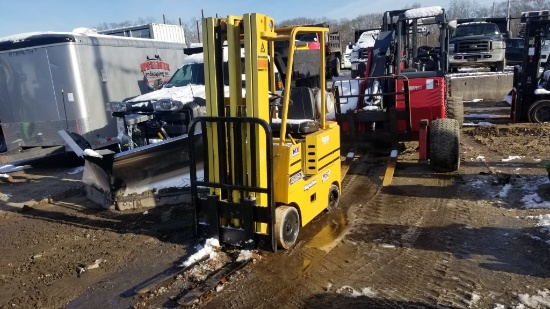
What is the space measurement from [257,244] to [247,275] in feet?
1.51

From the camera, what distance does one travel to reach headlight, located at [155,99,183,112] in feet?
27.3

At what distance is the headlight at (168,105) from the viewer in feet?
27.3

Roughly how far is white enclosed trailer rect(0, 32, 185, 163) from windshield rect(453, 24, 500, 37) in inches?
614

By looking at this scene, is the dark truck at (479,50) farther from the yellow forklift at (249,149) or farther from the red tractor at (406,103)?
the yellow forklift at (249,149)

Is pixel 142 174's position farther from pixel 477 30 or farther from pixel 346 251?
pixel 477 30

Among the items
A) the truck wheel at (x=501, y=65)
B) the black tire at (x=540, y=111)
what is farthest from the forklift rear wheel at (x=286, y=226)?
the truck wheel at (x=501, y=65)

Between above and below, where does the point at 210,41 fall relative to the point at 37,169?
above

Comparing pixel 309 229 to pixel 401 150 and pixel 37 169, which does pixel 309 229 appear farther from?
pixel 37 169

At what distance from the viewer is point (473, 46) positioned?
19.7 meters

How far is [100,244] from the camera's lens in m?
5.48

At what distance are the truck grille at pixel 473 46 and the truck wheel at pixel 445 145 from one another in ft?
45.6

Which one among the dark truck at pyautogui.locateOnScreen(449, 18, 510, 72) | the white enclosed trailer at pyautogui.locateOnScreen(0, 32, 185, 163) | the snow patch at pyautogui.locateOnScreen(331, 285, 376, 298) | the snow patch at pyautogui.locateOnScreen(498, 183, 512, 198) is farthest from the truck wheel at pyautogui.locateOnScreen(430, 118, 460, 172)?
the dark truck at pyautogui.locateOnScreen(449, 18, 510, 72)

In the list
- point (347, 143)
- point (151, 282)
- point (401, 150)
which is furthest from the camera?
point (401, 150)

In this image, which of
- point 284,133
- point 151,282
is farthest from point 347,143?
point 151,282
